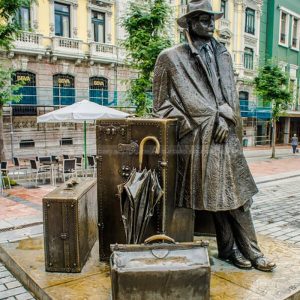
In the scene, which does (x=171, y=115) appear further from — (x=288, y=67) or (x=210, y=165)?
(x=288, y=67)

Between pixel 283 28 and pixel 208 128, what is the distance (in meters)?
34.4

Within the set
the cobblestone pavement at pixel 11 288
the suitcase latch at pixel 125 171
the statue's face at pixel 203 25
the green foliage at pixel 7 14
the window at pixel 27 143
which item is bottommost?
the cobblestone pavement at pixel 11 288

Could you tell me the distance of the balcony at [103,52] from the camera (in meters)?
21.1

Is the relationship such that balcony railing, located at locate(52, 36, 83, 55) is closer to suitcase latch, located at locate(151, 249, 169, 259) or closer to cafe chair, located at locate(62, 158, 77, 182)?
cafe chair, located at locate(62, 158, 77, 182)

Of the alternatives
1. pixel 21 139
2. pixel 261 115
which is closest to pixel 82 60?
pixel 21 139

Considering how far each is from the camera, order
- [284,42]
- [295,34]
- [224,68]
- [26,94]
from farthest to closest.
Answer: [295,34] < [284,42] < [26,94] < [224,68]

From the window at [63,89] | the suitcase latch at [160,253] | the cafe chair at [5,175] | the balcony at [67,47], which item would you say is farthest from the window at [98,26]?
the suitcase latch at [160,253]

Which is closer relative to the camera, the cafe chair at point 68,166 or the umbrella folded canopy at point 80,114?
the umbrella folded canopy at point 80,114

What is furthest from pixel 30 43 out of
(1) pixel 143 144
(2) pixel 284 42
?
(2) pixel 284 42

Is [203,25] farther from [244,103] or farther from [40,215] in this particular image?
[244,103]

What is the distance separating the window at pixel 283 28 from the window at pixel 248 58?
4.27 meters

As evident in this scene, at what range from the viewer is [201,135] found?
3.40 m

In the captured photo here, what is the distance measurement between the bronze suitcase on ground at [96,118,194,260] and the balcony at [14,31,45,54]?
1666cm

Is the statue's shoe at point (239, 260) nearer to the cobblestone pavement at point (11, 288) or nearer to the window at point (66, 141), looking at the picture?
→ the cobblestone pavement at point (11, 288)
